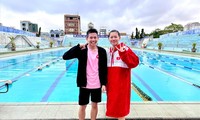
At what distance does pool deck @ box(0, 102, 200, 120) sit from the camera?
8.23 feet

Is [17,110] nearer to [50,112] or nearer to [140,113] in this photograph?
[50,112]

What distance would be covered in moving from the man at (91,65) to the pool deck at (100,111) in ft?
2.16

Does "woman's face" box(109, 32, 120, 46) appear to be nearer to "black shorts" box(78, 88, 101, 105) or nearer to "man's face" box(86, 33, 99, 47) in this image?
"man's face" box(86, 33, 99, 47)

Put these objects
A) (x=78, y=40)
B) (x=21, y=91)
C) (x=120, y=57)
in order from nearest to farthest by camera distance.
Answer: (x=120, y=57)
(x=21, y=91)
(x=78, y=40)

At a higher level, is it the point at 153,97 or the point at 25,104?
the point at 25,104

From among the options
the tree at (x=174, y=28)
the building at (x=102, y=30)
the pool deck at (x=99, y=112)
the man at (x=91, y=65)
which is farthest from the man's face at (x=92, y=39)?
the building at (x=102, y=30)

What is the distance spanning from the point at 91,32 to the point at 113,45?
336mm

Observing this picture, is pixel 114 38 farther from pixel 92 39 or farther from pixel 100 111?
pixel 100 111

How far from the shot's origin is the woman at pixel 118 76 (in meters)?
1.96

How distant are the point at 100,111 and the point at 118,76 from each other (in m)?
1.03

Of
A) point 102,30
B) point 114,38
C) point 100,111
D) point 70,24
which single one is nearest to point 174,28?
point 102,30

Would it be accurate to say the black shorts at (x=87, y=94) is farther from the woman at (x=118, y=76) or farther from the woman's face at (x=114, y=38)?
the woman's face at (x=114, y=38)

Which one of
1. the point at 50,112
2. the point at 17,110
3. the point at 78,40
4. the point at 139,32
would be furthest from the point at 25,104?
the point at 139,32

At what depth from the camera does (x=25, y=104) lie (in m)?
2.98
